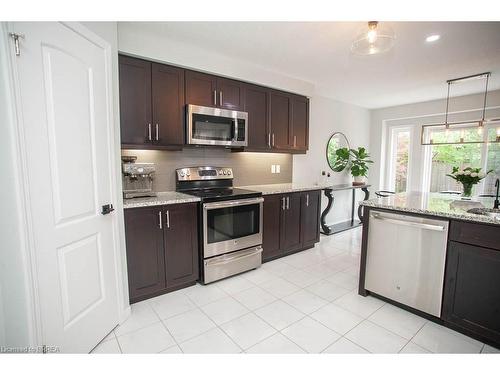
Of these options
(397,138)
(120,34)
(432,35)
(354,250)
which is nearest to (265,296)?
(354,250)

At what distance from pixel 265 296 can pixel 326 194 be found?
101 inches

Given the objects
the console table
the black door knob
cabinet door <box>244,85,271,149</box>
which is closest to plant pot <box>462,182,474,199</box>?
the console table

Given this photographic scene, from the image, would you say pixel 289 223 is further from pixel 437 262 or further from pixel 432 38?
pixel 432 38

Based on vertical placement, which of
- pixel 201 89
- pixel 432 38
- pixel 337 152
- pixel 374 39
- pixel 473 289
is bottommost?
pixel 473 289

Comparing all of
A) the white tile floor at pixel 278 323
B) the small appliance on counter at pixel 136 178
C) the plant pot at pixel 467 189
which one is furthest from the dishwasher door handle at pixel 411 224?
the small appliance on counter at pixel 136 178

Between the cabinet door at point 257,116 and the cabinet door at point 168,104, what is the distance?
88cm

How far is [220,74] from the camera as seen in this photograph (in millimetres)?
2768

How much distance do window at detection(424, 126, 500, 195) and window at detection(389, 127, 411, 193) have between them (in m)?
0.43

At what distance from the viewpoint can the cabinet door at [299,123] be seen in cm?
359

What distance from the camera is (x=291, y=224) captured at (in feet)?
10.9

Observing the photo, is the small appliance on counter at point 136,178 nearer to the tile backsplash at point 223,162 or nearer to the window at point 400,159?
the tile backsplash at point 223,162

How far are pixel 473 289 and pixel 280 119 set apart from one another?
8.79ft

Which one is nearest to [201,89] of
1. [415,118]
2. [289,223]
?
[289,223]

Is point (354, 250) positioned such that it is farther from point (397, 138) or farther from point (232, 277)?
point (397, 138)
